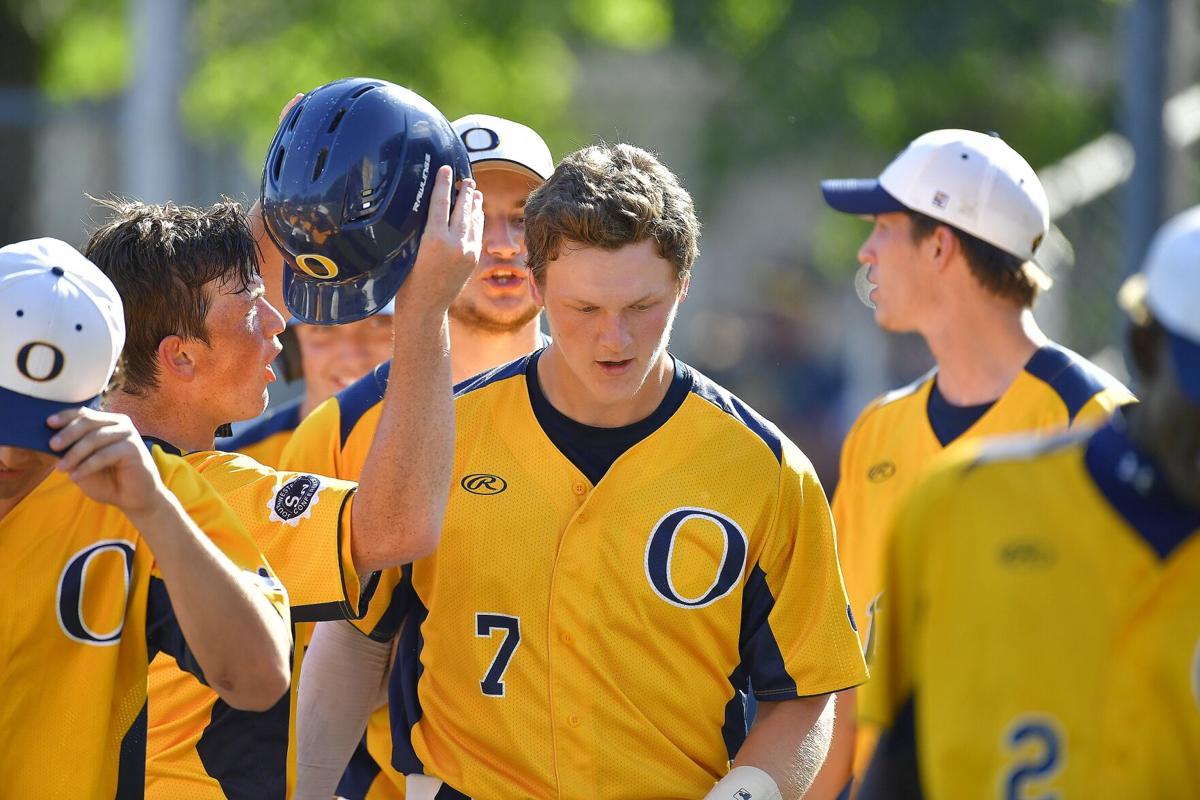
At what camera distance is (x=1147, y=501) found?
265cm

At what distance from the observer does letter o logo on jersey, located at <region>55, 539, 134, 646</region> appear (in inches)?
130

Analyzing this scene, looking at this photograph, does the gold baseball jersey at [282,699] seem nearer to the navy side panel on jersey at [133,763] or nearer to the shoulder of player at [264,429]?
the navy side panel on jersey at [133,763]

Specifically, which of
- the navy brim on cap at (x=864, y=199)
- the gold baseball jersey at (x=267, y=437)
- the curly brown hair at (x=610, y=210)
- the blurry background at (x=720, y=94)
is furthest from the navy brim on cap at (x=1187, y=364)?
the blurry background at (x=720, y=94)

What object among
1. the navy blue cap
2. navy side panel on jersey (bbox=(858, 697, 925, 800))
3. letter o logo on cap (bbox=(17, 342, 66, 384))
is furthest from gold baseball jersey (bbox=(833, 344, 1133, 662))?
letter o logo on cap (bbox=(17, 342, 66, 384))

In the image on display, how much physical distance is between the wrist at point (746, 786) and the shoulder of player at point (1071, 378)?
172cm

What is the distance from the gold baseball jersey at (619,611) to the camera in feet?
12.9

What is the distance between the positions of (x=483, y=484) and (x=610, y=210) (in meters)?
0.74

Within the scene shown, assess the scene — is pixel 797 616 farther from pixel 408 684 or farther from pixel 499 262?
pixel 499 262

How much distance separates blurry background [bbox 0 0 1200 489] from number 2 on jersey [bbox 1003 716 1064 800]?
7181 millimetres

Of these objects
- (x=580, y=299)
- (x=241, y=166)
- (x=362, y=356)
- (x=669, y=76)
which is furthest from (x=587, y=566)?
(x=669, y=76)

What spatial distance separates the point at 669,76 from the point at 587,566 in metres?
29.0

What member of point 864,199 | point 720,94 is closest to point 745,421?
point 864,199

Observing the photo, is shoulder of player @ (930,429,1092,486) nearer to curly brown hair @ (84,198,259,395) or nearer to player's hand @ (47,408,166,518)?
player's hand @ (47,408,166,518)

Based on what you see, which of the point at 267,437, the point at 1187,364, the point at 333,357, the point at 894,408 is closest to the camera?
the point at 1187,364
